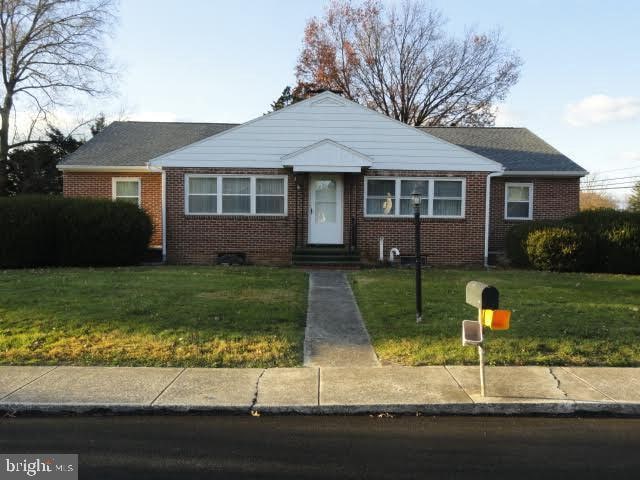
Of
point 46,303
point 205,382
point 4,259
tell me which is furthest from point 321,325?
point 4,259

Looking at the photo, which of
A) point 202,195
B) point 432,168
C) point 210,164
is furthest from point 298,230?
point 432,168

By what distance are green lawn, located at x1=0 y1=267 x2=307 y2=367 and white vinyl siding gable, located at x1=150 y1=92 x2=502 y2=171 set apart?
18.1ft

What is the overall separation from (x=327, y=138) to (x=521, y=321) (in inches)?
375

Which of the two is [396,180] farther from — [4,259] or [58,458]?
Result: [58,458]

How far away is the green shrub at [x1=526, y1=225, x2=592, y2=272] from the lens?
1450cm

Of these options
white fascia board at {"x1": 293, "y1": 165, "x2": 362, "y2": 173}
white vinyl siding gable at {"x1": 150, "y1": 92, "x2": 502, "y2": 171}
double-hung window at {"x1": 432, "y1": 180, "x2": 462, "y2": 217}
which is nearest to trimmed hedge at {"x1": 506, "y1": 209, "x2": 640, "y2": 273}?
double-hung window at {"x1": 432, "y1": 180, "x2": 462, "y2": 217}

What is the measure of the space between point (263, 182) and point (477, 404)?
40.0 ft

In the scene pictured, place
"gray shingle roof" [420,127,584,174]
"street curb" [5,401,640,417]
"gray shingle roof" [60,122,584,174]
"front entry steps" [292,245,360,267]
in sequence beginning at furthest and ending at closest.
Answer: "gray shingle roof" [60,122,584,174], "gray shingle roof" [420,127,584,174], "front entry steps" [292,245,360,267], "street curb" [5,401,640,417]

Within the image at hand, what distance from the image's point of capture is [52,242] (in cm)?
1477

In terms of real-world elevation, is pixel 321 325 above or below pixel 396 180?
below

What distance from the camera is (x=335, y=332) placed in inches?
332

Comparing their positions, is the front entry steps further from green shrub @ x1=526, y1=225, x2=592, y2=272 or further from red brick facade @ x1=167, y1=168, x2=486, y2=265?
green shrub @ x1=526, y1=225, x2=592, y2=272

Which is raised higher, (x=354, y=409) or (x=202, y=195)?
(x=202, y=195)

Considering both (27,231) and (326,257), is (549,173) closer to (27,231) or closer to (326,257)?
(326,257)
